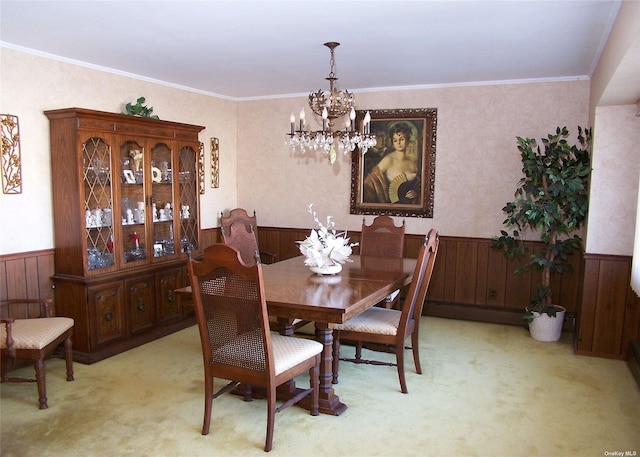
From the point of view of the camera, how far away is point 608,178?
4.01 m

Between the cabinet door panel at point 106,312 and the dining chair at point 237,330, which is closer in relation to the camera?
the dining chair at point 237,330

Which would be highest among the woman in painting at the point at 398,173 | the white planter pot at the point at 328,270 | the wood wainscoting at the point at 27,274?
the woman in painting at the point at 398,173

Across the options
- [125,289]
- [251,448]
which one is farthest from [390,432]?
[125,289]

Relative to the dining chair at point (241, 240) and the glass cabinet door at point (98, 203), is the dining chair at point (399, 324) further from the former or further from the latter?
the glass cabinet door at point (98, 203)

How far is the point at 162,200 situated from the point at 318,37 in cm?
215

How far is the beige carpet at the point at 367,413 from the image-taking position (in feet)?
8.87

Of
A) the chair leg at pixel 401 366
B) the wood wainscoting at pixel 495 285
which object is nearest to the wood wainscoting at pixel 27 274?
the wood wainscoting at pixel 495 285

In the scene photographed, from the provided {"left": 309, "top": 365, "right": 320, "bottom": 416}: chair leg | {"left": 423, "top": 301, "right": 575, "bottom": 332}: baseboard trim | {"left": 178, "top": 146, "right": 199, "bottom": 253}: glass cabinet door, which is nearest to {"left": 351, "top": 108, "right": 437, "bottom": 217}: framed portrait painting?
{"left": 423, "top": 301, "right": 575, "bottom": 332}: baseboard trim

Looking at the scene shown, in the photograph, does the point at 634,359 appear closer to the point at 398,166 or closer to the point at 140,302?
the point at 398,166

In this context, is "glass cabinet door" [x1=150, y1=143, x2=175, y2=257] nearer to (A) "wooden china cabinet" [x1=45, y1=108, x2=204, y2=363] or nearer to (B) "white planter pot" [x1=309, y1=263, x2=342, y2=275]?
(A) "wooden china cabinet" [x1=45, y1=108, x2=204, y2=363]

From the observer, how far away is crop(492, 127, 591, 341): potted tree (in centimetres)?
431

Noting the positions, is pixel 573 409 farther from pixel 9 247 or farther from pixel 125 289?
pixel 9 247

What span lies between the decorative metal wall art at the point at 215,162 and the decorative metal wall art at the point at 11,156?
2307 millimetres

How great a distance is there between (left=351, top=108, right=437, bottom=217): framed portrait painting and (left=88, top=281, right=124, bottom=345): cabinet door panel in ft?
8.92
